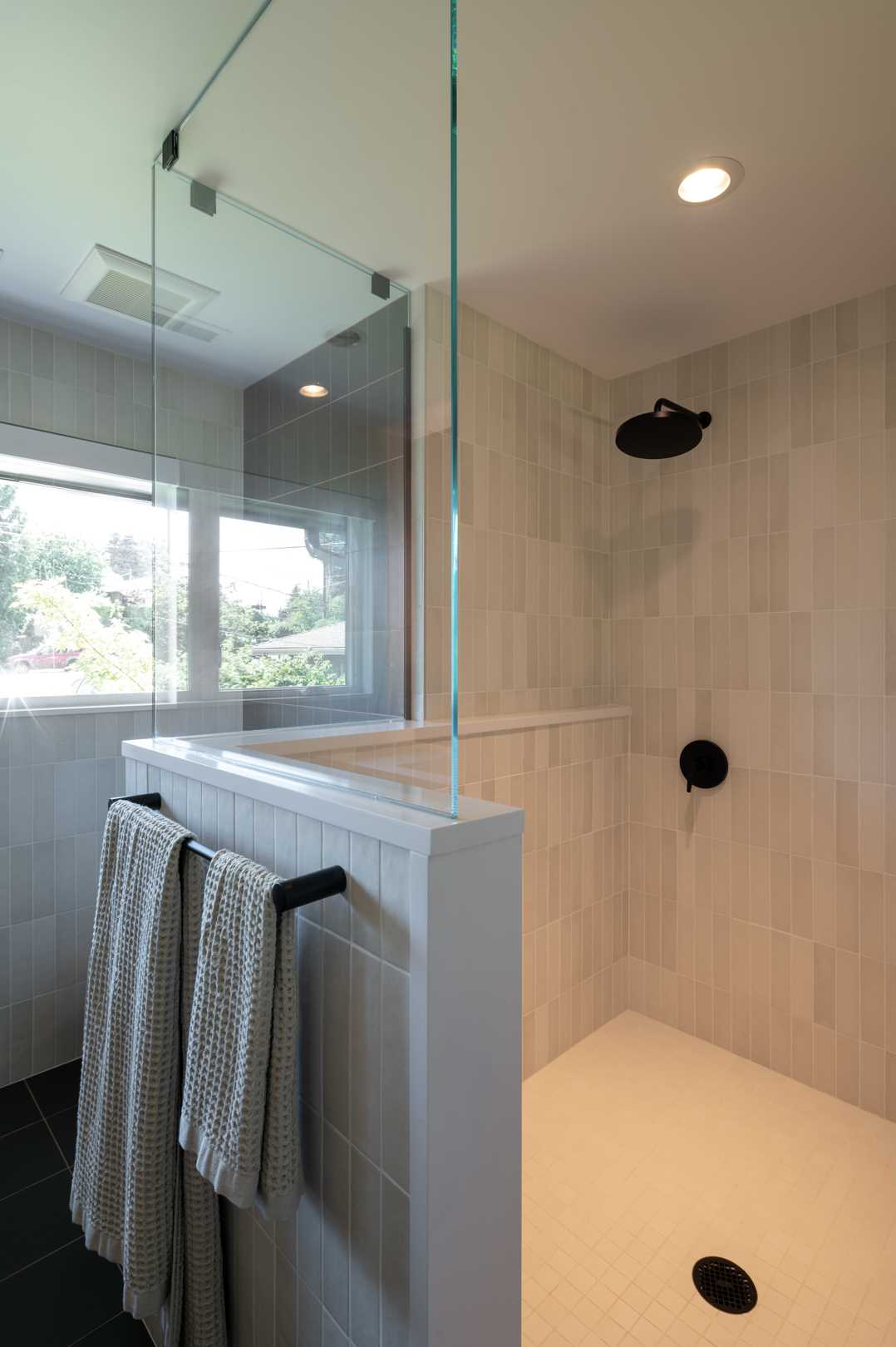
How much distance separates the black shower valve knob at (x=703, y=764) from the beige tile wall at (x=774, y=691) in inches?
1.6

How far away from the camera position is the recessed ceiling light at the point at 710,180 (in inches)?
55.1

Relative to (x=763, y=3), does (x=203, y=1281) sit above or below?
below

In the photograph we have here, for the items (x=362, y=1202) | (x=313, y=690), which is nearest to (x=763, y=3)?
(x=313, y=690)

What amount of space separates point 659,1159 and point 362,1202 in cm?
131

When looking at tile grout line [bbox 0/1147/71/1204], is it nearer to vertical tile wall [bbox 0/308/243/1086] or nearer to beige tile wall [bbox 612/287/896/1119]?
vertical tile wall [bbox 0/308/243/1086]

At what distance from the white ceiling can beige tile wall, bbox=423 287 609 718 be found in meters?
0.34

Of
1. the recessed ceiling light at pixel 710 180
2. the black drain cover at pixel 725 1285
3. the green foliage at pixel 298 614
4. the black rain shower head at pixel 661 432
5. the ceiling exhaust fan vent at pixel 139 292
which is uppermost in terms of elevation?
the recessed ceiling light at pixel 710 180

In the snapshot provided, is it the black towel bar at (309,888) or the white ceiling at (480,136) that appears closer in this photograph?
the black towel bar at (309,888)

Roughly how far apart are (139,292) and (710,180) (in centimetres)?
151

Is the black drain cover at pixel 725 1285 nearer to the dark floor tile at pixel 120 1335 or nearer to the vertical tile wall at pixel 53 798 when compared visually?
the dark floor tile at pixel 120 1335

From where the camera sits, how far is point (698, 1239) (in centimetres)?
147

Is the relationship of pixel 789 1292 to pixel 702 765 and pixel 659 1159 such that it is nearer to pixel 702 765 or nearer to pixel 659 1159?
pixel 659 1159

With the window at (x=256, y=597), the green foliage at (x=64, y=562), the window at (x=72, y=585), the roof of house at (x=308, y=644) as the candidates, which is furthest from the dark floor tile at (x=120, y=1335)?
the green foliage at (x=64, y=562)

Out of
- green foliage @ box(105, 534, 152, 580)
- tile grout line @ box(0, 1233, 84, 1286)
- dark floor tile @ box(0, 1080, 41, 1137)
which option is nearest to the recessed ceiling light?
green foliage @ box(105, 534, 152, 580)
